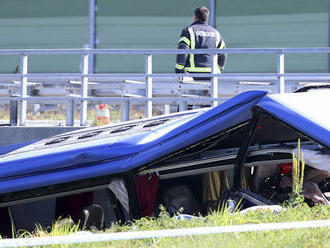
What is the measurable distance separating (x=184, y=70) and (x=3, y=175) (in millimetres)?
6075

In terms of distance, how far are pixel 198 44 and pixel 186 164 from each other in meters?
5.82

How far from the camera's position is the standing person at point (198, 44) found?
416 inches

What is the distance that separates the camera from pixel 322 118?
186 inches

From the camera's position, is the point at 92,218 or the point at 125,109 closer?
the point at 92,218

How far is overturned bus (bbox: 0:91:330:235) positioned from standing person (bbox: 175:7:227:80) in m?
5.01

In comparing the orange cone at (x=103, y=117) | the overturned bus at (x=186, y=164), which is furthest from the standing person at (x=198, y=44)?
the overturned bus at (x=186, y=164)

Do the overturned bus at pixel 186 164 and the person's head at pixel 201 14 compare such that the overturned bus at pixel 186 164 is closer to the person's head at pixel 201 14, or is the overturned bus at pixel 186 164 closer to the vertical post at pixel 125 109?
the person's head at pixel 201 14

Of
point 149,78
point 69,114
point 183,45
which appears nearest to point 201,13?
point 183,45

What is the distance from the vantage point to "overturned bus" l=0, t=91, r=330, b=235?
4.91 m

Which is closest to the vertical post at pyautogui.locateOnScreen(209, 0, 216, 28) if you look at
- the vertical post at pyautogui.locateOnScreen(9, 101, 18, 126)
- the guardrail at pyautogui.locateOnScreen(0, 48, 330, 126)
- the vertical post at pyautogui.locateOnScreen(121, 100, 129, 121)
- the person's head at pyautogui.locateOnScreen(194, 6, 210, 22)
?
the guardrail at pyautogui.locateOnScreen(0, 48, 330, 126)

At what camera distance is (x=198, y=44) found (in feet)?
35.7

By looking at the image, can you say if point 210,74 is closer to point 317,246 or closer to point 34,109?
point 317,246

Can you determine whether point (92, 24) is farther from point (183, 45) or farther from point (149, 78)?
point (183, 45)

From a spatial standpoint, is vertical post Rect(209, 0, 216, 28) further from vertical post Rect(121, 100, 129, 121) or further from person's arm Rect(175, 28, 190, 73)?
person's arm Rect(175, 28, 190, 73)
